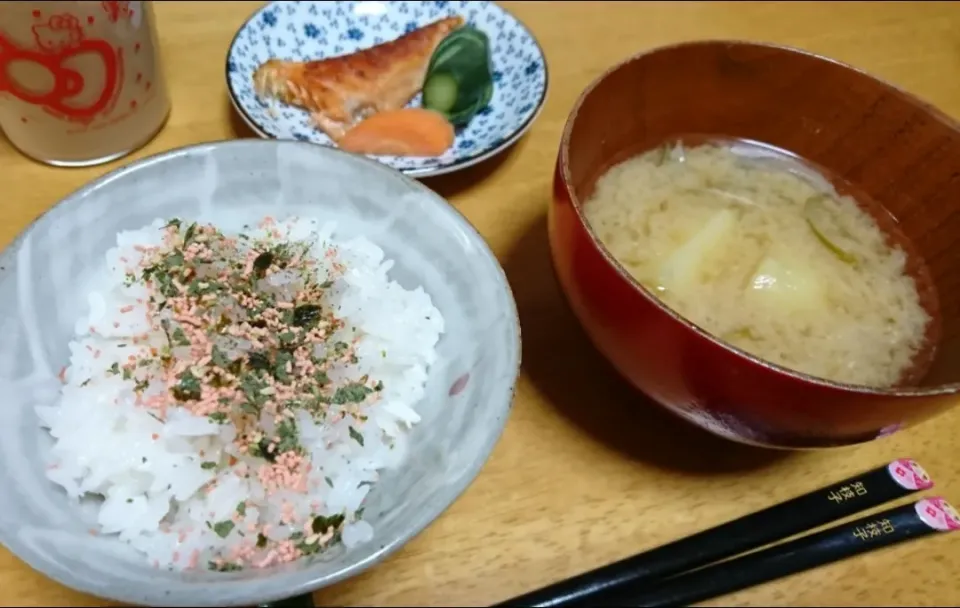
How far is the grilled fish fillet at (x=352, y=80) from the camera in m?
1.56

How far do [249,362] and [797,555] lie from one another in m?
0.71

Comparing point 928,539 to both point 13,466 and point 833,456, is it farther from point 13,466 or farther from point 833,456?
point 13,466

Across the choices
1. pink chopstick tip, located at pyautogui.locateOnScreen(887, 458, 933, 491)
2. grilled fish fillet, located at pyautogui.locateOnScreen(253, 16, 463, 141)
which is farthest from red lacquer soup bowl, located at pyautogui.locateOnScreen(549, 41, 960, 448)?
grilled fish fillet, located at pyautogui.locateOnScreen(253, 16, 463, 141)

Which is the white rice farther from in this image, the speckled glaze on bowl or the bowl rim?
the bowl rim

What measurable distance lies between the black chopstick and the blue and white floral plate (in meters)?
0.77

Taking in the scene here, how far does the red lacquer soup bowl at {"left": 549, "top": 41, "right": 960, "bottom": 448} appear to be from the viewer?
35.1 inches

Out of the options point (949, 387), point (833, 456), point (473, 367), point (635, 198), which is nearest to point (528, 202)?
point (635, 198)

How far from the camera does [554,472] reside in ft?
3.61

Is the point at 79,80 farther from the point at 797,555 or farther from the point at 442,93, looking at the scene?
the point at 797,555

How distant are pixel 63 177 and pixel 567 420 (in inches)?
37.7

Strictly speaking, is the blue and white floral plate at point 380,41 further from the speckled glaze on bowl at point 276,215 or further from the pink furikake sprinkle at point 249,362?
the pink furikake sprinkle at point 249,362

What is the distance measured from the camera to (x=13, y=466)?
89 centimetres

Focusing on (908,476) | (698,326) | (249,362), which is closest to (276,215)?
(249,362)

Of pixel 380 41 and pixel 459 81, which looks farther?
pixel 380 41
